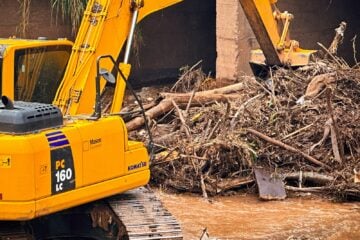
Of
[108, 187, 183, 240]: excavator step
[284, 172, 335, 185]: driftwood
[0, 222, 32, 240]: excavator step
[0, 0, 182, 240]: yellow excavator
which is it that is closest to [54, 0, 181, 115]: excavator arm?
[0, 0, 182, 240]: yellow excavator

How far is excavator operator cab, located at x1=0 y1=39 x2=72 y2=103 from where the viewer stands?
6773mm

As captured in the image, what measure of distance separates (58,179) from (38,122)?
1.40ft

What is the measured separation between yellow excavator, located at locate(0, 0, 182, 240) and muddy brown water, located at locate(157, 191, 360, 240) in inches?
69.8

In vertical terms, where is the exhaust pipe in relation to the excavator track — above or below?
above

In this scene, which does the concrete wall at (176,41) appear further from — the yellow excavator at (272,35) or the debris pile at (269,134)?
the debris pile at (269,134)

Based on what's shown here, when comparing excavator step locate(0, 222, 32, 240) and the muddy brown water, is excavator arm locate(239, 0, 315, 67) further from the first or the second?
excavator step locate(0, 222, 32, 240)

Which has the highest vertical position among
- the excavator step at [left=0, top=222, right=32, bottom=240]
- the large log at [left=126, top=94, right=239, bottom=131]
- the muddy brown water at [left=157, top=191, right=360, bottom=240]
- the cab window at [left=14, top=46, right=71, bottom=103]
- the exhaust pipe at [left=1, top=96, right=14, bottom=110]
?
the cab window at [left=14, top=46, right=71, bottom=103]

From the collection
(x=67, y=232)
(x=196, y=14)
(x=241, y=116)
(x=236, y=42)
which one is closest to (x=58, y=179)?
(x=67, y=232)

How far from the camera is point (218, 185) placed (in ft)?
33.1

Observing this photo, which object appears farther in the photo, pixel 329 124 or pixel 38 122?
pixel 329 124

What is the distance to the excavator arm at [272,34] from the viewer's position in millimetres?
10789

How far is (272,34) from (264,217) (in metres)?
2.93

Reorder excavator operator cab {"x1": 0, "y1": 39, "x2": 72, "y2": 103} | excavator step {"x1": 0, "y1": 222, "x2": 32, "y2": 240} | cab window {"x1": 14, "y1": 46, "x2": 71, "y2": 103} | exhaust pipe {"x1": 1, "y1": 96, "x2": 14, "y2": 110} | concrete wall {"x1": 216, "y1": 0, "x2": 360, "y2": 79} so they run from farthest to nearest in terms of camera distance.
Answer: concrete wall {"x1": 216, "y1": 0, "x2": 360, "y2": 79}, cab window {"x1": 14, "y1": 46, "x2": 71, "y2": 103}, excavator operator cab {"x1": 0, "y1": 39, "x2": 72, "y2": 103}, excavator step {"x1": 0, "y1": 222, "x2": 32, "y2": 240}, exhaust pipe {"x1": 1, "y1": 96, "x2": 14, "y2": 110}

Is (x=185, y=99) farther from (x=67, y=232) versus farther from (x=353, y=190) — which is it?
(x=67, y=232)
